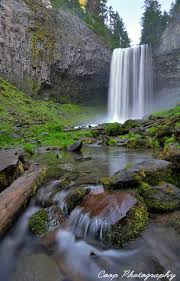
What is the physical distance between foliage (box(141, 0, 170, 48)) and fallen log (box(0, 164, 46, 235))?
48658 mm

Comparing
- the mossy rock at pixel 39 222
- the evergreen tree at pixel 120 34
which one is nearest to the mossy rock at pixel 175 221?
the mossy rock at pixel 39 222

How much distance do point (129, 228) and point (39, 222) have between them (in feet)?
5.95

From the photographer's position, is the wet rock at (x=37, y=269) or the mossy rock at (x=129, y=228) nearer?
the wet rock at (x=37, y=269)

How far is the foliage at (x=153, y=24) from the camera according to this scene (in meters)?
51.4

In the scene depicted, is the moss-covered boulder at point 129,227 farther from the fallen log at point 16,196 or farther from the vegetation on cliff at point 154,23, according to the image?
the vegetation on cliff at point 154,23

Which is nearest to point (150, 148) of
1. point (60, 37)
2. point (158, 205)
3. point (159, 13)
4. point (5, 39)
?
point (158, 205)

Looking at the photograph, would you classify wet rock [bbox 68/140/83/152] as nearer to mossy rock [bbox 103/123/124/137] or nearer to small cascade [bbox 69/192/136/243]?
mossy rock [bbox 103/123/124/137]

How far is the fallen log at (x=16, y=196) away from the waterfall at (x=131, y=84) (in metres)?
36.1

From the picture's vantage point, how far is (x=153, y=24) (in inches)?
2147

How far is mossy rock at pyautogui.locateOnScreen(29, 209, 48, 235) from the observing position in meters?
5.15

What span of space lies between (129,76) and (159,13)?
21018 mm

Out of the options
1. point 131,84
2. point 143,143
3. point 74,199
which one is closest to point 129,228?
point 74,199

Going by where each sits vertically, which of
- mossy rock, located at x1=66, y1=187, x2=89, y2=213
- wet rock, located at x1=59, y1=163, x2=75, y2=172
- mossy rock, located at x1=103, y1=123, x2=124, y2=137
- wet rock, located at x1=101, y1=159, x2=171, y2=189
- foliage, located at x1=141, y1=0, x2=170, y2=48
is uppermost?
foliage, located at x1=141, y1=0, x2=170, y2=48

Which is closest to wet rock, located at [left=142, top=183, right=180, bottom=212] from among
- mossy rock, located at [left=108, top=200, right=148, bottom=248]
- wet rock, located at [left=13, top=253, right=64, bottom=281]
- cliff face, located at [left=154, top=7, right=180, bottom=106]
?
mossy rock, located at [left=108, top=200, right=148, bottom=248]
